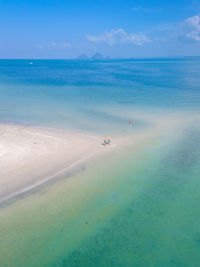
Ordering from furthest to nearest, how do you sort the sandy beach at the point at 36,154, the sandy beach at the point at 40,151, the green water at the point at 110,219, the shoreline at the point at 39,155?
1. the sandy beach at the point at 40,151
2. the sandy beach at the point at 36,154
3. the shoreline at the point at 39,155
4. the green water at the point at 110,219

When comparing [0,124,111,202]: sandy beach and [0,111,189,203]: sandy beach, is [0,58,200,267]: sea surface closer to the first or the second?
[0,111,189,203]: sandy beach

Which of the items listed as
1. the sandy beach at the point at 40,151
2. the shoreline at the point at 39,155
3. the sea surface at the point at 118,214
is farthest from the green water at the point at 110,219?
the sandy beach at the point at 40,151

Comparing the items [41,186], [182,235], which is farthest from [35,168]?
[182,235]

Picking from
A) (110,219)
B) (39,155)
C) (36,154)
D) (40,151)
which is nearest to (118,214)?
(110,219)

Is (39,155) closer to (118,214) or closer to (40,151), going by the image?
(40,151)

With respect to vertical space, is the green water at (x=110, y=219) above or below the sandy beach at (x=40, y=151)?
below

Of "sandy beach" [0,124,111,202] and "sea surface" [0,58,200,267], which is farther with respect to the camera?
"sandy beach" [0,124,111,202]

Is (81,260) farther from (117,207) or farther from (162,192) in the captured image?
(162,192)

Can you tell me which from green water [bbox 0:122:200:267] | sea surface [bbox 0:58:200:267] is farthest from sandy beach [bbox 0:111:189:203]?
green water [bbox 0:122:200:267]

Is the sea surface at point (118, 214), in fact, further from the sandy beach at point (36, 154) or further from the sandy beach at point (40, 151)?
the sandy beach at point (36, 154)
